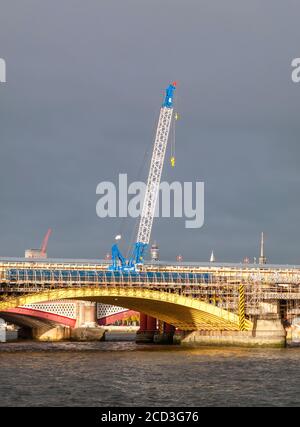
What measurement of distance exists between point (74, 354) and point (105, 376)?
35532mm

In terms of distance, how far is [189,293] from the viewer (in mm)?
141500

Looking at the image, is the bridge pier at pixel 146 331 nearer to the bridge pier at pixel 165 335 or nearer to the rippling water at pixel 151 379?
the bridge pier at pixel 165 335

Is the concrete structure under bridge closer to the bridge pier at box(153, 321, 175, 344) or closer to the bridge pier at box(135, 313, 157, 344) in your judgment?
the bridge pier at box(153, 321, 175, 344)

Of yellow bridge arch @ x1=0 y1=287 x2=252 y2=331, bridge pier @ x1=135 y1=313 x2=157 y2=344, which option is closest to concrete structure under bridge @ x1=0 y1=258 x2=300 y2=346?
yellow bridge arch @ x1=0 y1=287 x2=252 y2=331

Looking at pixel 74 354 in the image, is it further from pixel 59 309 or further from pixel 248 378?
pixel 59 309

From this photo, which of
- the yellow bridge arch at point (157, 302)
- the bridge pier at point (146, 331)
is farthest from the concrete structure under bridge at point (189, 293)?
the bridge pier at point (146, 331)

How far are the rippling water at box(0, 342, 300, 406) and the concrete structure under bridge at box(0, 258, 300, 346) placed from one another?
11.8 m

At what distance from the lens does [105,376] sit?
8900 cm

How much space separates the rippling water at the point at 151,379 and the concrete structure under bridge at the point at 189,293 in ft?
38.7

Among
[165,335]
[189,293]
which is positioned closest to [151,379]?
[189,293]

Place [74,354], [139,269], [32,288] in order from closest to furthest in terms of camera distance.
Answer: [74,354] → [32,288] → [139,269]

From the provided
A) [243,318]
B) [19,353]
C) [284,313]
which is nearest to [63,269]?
[19,353]

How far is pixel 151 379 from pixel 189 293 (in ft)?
184

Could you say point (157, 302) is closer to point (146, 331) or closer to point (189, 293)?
point (189, 293)
